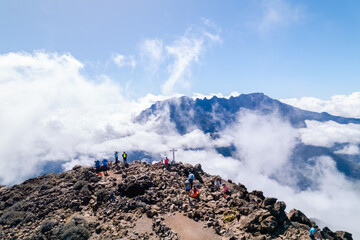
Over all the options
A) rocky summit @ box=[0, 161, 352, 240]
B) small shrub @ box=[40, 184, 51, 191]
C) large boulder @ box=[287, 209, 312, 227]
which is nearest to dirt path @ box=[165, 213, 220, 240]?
rocky summit @ box=[0, 161, 352, 240]

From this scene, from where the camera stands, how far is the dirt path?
23.4m

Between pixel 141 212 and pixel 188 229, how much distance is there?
7022 millimetres

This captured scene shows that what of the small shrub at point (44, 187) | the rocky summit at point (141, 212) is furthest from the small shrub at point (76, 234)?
the small shrub at point (44, 187)

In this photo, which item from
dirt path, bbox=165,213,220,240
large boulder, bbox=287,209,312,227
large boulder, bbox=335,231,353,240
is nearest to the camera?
dirt path, bbox=165,213,220,240

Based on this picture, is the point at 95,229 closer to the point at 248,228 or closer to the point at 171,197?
the point at 171,197

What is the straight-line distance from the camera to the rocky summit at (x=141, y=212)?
77.5 ft

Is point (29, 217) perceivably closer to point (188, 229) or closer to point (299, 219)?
point (188, 229)

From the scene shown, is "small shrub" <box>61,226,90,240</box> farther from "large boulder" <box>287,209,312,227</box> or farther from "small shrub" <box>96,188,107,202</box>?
"large boulder" <box>287,209,312,227</box>

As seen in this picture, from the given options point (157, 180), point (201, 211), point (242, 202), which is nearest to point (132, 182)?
point (157, 180)

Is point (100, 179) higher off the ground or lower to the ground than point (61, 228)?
higher

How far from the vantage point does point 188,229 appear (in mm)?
24516

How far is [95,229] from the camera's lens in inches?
993

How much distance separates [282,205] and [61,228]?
26.8 m

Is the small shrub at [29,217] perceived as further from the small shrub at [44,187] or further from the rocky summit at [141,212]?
the small shrub at [44,187]
